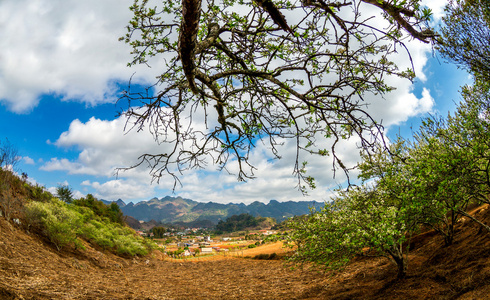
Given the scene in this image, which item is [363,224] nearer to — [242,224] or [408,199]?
[408,199]

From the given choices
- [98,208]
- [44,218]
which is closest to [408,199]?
[44,218]

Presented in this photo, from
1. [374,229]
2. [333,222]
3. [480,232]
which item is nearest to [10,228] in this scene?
[333,222]

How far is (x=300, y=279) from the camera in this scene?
413 inches

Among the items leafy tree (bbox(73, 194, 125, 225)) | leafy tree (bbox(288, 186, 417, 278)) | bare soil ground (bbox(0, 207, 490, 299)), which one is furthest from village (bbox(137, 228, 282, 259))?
leafy tree (bbox(73, 194, 125, 225))

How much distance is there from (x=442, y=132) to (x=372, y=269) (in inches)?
211

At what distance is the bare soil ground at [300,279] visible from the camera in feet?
17.3

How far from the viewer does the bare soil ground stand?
5258 mm

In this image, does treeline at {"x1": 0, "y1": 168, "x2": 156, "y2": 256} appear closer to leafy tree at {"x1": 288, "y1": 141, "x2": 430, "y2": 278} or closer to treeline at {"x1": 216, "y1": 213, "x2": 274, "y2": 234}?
leafy tree at {"x1": 288, "y1": 141, "x2": 430, "y2": 278}

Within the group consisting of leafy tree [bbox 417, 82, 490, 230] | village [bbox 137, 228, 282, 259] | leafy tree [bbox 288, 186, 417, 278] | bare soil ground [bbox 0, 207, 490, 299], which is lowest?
village [bbox 137, 228, 282, 259]

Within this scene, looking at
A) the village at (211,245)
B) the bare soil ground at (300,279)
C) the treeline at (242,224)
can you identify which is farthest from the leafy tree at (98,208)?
the treeline at (242,224)

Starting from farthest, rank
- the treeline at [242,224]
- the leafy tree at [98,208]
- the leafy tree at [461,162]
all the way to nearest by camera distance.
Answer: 1. the treeline at [242,224]
2. the leafy tree at [98,208]
3. the leafy tree at [461,162]

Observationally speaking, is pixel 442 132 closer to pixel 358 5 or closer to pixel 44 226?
pixel 358 5

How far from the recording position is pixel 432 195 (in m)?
5.59

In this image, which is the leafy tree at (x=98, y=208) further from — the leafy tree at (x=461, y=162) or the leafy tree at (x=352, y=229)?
the leafy tree at (x=461, y=162)
